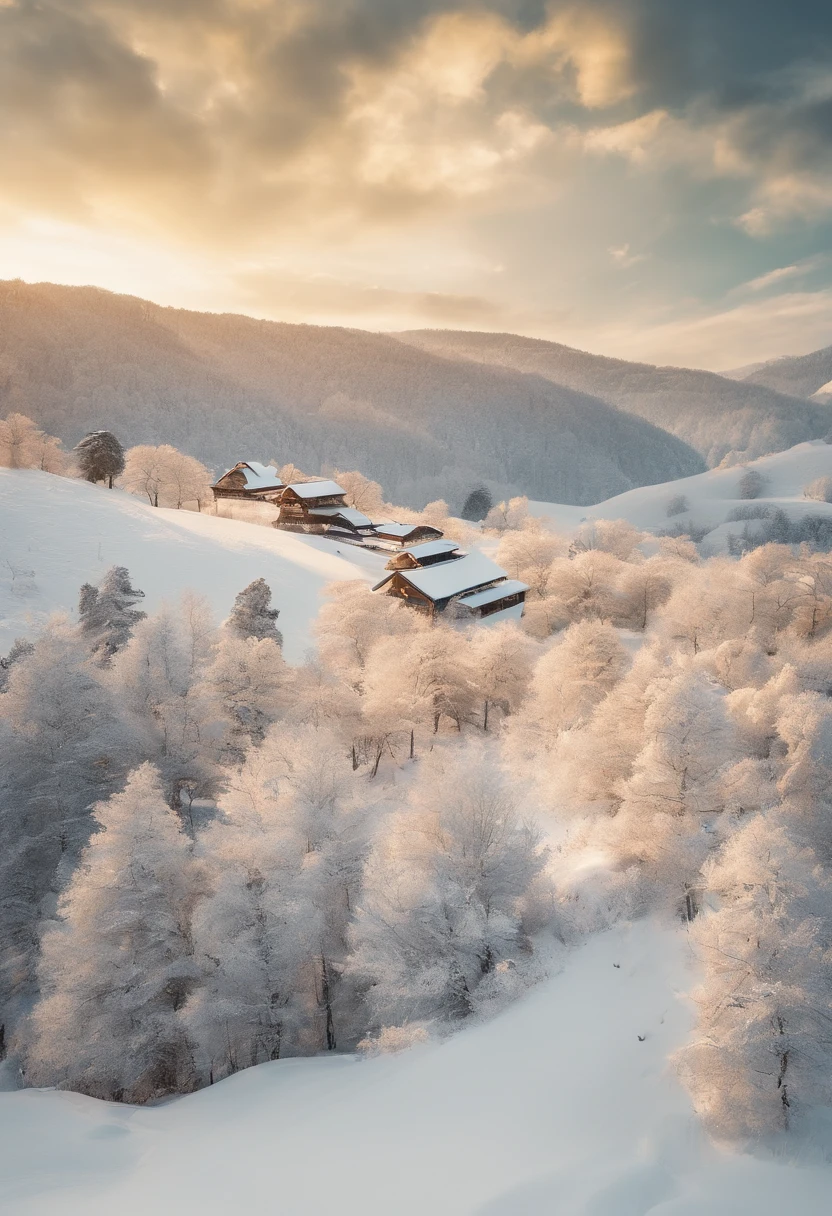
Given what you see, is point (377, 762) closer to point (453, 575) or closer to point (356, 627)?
point (356, 627)

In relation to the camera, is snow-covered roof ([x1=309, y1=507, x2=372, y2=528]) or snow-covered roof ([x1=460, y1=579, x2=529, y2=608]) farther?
snow-covered roof ([x1=309, y1=507, x2=372, y2=528])

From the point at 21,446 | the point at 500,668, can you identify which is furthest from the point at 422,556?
the point at 21,446

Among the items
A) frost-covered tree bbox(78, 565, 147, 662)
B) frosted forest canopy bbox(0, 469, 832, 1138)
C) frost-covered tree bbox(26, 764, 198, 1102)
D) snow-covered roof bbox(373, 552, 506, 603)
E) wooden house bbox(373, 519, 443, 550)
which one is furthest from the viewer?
wooden house bbox(373, 519, 443, 550)

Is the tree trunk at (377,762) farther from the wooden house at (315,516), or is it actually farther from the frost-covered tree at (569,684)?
the wooden house at (315,516)

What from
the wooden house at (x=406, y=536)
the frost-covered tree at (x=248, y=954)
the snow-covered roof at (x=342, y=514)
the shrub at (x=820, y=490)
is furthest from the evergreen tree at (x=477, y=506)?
the frost-covered tree at (x=248, y=954)

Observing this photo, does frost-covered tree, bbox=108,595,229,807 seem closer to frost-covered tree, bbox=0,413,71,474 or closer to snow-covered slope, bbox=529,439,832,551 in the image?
frost-covered tree, bbox=0,413,71,474

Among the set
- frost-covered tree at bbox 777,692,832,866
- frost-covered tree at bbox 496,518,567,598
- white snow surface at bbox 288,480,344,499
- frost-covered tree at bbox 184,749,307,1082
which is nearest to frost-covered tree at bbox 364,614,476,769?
frost-covered tree at bbox 184,749,307,1082

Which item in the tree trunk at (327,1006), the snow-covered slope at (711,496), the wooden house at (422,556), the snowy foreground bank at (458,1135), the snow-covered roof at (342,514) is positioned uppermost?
the snow-covered slope at (711,496)

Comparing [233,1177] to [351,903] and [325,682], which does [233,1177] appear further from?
[325,682]

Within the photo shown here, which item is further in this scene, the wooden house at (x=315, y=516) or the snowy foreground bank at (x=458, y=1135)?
the wooden house at (x=315, y=516)
